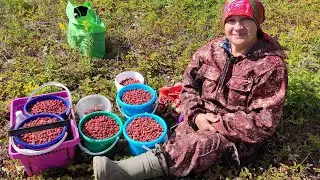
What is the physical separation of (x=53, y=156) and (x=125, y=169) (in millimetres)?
605

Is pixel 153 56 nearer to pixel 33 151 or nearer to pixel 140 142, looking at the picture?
pixel 140 142

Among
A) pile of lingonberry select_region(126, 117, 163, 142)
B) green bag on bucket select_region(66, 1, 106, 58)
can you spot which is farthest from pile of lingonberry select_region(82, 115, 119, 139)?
green bag on bucket select_region(66, 1, 106, 58)

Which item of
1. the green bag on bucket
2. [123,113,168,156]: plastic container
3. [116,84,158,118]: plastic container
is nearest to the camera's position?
[123,113,168,156]: plastic container

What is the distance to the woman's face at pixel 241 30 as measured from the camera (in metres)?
2.96

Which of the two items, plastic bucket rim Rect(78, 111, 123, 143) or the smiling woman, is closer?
the smiling woman

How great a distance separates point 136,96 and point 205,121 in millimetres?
734

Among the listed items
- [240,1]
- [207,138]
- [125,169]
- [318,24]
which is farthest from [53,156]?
[318,24]

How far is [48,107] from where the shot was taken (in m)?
3.44

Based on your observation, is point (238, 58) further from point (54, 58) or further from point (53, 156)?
point (54, 58)

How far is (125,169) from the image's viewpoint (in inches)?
123

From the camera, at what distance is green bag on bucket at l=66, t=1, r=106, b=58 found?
4277 millimetres

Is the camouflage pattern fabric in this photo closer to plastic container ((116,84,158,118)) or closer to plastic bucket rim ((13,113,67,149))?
plastic container ((116,84,158,118))

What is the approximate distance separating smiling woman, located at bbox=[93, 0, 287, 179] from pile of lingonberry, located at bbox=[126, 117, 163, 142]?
142mm

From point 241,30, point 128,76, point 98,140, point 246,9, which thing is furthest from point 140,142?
point 246,9
